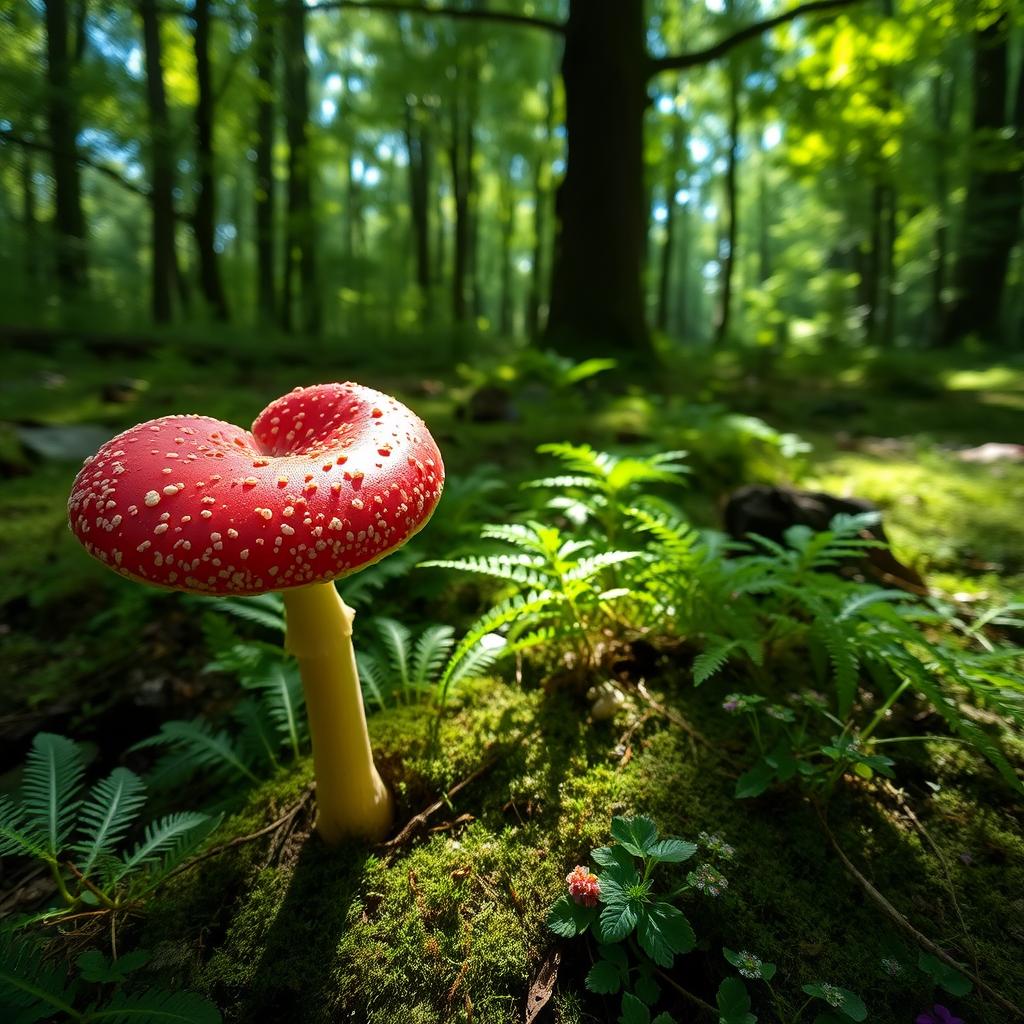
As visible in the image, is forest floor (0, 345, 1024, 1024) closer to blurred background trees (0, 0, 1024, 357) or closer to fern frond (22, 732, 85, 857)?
fern frond (22, 732, 85, 857)

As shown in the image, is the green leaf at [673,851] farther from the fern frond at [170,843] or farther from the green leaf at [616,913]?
the fern frond at [170,843]

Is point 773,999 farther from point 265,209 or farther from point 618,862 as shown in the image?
point 265,209

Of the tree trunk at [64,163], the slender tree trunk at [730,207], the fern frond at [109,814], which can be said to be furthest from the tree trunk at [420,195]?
the fern frond at [109,814]

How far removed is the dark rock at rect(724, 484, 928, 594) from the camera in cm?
282

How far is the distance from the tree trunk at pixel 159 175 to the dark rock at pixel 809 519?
34.6 ft

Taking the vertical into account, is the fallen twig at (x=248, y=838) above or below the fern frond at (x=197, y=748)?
below

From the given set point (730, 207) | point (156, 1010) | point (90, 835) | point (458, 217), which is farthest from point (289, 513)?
point (730, 207)

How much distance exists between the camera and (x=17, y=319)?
10.4 m

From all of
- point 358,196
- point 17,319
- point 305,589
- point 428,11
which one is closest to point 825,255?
point 358,196

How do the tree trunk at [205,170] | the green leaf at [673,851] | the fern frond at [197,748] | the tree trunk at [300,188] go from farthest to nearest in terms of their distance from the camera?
the tree trunk at [300,188], the tree trunk at [205,170], the fern frond at [197,748], the green leaf at [673,851]

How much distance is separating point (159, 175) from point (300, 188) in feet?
22.4

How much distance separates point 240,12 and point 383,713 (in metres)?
9.77

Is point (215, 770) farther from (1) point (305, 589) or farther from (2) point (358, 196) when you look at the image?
(2) point (358, 196)

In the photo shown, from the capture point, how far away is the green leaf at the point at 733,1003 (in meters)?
1.23
